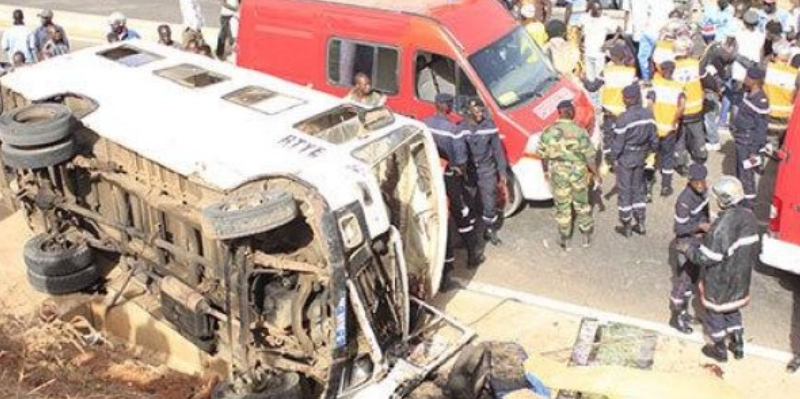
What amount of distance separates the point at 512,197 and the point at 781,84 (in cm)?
335

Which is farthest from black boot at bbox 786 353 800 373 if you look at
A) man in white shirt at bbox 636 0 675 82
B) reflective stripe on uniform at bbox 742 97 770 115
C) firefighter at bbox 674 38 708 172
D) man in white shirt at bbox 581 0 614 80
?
man in white shirt at bbox 636 0 675 82

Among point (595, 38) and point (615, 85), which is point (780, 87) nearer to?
point (615, 85)

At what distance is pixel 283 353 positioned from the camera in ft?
24.3

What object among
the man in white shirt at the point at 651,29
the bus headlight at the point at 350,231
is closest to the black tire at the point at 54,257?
the bus headlight at the point at 350,231

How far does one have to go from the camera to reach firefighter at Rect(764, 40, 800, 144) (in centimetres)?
1117

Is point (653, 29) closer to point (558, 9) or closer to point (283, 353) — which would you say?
point (558, 9)

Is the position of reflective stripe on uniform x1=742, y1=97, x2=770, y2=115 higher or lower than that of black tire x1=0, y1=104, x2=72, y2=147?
lower

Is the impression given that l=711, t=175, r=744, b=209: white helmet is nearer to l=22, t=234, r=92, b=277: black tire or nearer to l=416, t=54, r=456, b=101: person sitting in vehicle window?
l=416, t=54, r=456, b=101: person sitting in vehicle window

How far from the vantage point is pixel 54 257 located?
8.87 metres

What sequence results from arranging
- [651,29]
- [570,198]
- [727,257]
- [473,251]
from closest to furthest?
[727,257] < [570,198] < [473,251] < [651,29]

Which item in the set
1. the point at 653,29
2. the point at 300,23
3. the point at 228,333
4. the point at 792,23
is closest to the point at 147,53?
the point at 300,23

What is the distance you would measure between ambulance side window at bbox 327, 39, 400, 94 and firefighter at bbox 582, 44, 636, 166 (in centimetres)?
248

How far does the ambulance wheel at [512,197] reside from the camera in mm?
10750

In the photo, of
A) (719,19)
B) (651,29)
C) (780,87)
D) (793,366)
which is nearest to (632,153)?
(780,87)
